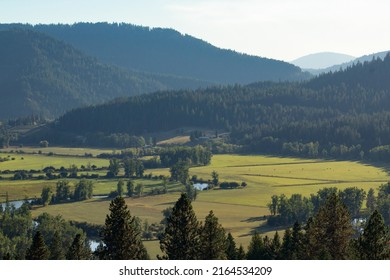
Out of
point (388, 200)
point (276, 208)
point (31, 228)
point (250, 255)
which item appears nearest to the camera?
point (250, 255)

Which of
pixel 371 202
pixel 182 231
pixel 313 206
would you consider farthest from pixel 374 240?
pixel 371 202

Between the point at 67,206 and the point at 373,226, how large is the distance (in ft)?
451

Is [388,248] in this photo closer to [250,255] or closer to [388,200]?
[250,255]

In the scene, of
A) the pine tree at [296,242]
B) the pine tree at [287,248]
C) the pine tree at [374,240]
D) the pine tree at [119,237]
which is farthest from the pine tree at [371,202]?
the pine tree at [119,237]

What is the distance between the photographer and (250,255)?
8856 cm

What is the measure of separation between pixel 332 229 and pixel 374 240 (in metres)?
8.45

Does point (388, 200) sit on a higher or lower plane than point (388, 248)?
lower

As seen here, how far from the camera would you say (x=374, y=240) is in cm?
6488

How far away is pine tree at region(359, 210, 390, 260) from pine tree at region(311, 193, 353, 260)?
22.1ft

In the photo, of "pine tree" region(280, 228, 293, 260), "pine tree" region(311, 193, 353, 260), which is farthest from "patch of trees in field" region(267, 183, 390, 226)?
"pine tree" region(311, 193, 353, 260)

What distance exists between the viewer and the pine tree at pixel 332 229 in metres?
72.2

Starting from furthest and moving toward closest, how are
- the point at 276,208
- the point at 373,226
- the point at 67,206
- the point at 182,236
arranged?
the point at 67,206
the point at 276,208
the point at 182,236
the point at 373,226

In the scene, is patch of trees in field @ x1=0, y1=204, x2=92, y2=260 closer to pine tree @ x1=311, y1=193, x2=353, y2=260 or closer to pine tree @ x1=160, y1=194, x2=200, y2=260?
pine tree @ x1=160, y1=194, x2=200, y2=260

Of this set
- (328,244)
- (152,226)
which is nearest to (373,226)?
(328,244)
